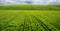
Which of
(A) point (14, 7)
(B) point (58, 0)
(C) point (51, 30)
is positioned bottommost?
(A) point (14, 7)

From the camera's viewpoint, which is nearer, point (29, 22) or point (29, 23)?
point (29, 23)

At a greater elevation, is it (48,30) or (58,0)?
(58,0)

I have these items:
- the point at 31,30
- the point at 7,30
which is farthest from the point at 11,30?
the point at 31,30

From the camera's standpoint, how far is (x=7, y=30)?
927 cm

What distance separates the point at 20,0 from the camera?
62.2ft

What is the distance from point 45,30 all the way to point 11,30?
2.34 meters

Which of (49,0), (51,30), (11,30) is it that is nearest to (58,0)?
(49,0)

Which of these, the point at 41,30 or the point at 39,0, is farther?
the point at 39,0

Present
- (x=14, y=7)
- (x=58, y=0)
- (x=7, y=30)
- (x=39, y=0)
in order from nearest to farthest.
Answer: (x=7, y=30)
(x=58, y=0)
(x=39, y=0)
(x=14, y=7)

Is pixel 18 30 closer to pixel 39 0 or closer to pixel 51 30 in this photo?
pixel 51 30

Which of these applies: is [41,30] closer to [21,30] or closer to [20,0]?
[21,30]

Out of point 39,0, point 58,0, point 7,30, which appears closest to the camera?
point 7,30

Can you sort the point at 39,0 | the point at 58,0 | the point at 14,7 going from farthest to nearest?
the point at 14,7, the point at 39,0, the point at 58,0

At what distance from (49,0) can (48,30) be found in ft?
33.8
